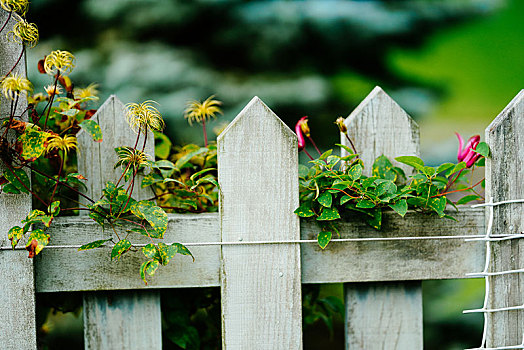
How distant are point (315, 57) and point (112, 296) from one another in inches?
58.3

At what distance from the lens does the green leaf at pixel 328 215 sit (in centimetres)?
104

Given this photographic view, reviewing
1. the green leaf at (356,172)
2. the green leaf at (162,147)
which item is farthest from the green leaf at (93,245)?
the green leaf at (356,172)

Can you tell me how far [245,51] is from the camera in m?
2.19

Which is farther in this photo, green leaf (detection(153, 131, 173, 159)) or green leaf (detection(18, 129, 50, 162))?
green leaf (detection(153, 131, 173, 159))

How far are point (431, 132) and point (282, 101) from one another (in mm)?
696

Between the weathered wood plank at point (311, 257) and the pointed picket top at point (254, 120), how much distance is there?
8.0 inches

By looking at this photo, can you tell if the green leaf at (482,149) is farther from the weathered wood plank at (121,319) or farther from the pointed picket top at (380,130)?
the weathered wood plank at (121,319)

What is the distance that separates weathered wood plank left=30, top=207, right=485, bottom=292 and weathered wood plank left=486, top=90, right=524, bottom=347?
5 cm

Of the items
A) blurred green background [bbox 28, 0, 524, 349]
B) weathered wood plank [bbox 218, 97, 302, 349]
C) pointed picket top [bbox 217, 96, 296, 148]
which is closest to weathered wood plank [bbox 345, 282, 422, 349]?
weathered wood plank [bbox 218, 97, 302, 349]

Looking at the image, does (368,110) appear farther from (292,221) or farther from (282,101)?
(282,101)

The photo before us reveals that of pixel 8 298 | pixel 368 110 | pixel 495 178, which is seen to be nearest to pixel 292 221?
pixel 368 110

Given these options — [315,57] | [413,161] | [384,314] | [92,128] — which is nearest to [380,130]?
[413,161]

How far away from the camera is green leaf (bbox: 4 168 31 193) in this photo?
1033 millimetres

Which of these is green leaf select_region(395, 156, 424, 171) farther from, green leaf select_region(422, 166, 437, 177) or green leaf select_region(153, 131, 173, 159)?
green leaf select_region(153, 131, 173, 159)
